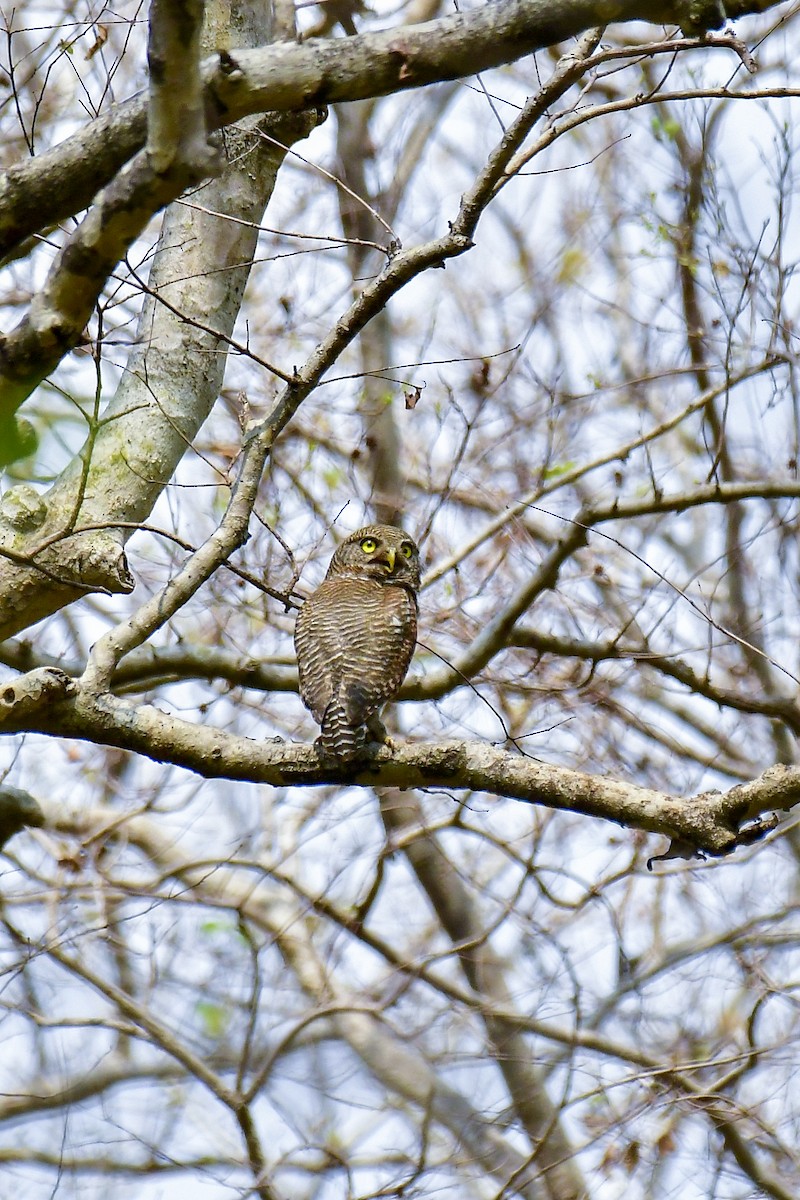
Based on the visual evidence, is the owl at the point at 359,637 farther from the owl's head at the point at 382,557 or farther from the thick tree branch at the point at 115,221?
the thick tree branch at the point at 115,221

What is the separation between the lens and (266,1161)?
270 inches

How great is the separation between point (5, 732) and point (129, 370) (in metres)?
1.98

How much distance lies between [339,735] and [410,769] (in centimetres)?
51

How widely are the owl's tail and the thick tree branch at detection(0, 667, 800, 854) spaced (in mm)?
87

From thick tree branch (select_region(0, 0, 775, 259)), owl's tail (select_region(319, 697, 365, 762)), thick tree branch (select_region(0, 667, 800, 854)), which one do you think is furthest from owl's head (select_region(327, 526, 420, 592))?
thick tree branch (select_region(0, 0, 775, 259))

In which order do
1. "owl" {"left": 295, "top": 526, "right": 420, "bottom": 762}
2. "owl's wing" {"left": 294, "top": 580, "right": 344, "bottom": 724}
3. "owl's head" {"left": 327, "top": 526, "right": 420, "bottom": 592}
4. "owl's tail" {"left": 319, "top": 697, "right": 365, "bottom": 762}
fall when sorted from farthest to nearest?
"owl's head" {"left": 327, "top": 526, "right": 420, "bottom": 592}, "owl's wing" {"left": 294, "top": 580, "right": 344, "bottom": 724}, "owl" {"left": 295, "top": 526, "right": 420, "bottom": 762}, "owl's tail" {"left": 319, "top": 697, "right": 365, "bottom": 762}

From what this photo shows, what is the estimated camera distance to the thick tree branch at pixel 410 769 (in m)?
4.04

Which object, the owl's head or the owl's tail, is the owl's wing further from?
the owl's head

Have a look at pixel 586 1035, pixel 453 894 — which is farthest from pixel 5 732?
pixel 453 894

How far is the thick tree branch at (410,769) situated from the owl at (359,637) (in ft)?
0.72

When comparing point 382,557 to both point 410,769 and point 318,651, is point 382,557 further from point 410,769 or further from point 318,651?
point 410,769

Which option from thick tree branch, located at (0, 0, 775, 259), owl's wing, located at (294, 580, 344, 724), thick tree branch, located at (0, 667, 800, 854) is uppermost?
owl's wing, located at (294, 580, 344, 724)

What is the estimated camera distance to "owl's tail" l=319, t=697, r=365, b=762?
184 inches

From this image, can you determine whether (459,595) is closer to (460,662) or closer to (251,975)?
(460,662)
